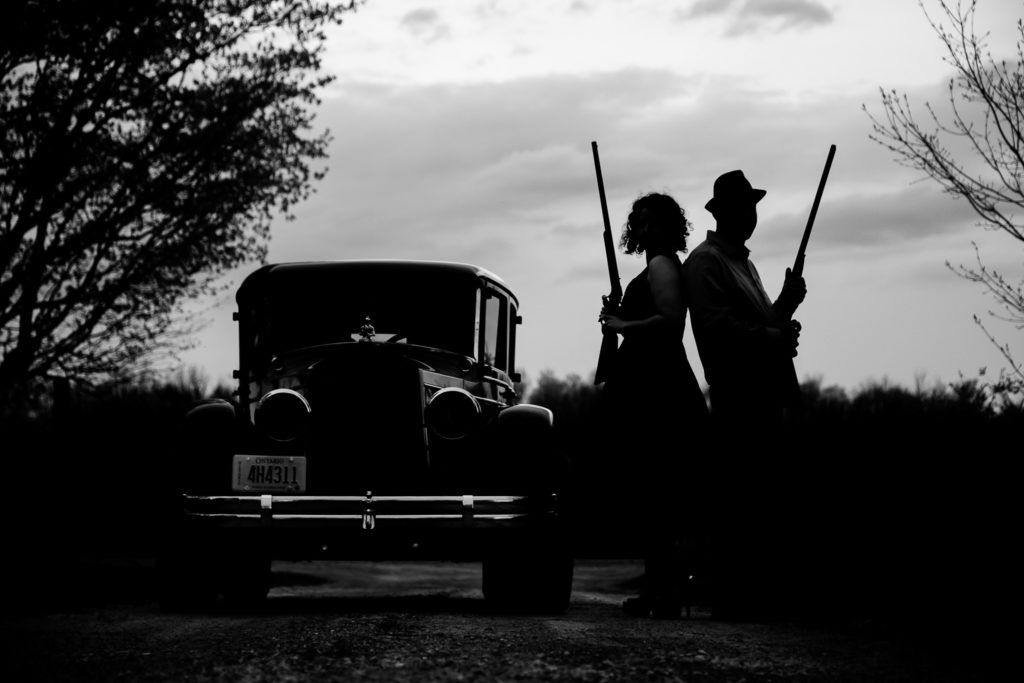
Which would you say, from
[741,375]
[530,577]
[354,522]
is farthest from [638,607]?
[354,522]

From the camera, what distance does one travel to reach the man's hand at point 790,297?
6.71 metres

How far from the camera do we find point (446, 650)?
217 inches

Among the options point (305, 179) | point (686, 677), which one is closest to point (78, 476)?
point (305, 179)

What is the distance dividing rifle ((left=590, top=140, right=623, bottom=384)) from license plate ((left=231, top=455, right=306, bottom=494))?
2092 millimetres

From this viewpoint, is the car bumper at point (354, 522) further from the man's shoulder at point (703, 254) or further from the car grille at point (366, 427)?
the man's shoulder at point (703, 254)

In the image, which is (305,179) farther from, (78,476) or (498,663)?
(498,663)

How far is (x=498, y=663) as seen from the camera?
5176 mm

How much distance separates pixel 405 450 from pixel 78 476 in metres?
8.18

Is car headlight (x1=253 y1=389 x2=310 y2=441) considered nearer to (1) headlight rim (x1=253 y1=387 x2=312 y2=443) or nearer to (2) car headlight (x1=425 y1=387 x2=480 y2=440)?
(1) headlight rim (x1=253 y1=387 x2=312 y2=443)

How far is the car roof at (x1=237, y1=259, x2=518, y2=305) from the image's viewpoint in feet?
29.8

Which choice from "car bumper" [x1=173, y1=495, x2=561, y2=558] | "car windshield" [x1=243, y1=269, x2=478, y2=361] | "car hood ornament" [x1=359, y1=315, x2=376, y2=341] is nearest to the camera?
"car bumper" [x1=173, y1=495, x2=561, y2=558]

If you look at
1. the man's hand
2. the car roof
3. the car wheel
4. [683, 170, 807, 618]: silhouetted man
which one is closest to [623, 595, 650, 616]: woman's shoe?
[683, 170, 807, 618]: silhouetted man

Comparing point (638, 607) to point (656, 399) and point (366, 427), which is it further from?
point (366, 427)

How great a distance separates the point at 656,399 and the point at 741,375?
54cm
